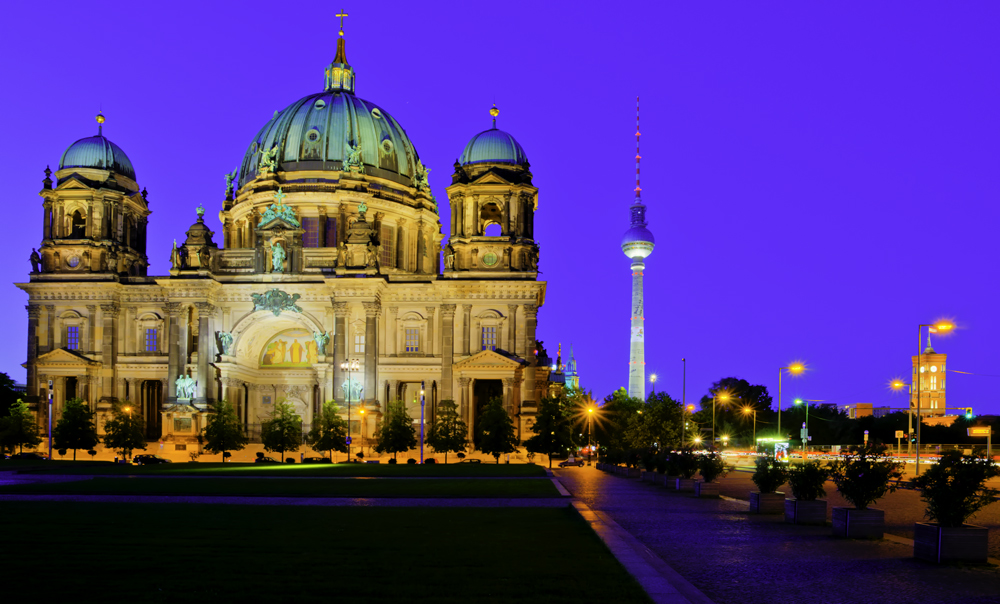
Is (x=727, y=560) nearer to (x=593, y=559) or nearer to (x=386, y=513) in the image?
(x=593, y=559)

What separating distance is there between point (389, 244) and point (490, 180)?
1800 cm

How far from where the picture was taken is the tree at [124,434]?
8188cm

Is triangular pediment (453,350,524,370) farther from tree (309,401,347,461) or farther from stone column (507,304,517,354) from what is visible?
tree (309,401,347,461)

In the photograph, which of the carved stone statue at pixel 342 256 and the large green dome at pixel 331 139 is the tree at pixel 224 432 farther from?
the large green dome at pixel 331 139

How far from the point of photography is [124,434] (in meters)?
82.0

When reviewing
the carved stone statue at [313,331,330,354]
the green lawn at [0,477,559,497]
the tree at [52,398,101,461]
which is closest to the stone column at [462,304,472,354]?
Answer: the carved stone statue at [313,331,330,354]

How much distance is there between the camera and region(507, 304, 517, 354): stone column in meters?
88.4

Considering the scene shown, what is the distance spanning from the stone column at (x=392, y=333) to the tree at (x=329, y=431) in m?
10.3

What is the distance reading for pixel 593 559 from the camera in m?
17.5

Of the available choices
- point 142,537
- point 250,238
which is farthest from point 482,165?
point 142,537

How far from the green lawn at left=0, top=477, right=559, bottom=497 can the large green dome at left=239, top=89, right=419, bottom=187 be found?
6109cm

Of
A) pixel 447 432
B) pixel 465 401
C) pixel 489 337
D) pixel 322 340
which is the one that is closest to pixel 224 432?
pixel 322 340

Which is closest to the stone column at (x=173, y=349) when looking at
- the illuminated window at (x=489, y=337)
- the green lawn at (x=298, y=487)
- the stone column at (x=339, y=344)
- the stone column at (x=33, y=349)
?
the stone column at (x=33, y=349)

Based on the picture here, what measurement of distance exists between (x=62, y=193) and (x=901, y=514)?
8744 centimetres
